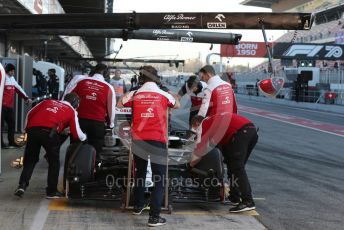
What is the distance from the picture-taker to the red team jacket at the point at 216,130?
6.72 meters

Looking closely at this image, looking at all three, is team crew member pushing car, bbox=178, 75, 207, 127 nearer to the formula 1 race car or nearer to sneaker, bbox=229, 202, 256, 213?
the formula 1 race car

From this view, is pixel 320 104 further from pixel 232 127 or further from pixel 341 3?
pixel 341 3

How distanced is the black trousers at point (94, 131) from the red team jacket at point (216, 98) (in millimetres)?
1680

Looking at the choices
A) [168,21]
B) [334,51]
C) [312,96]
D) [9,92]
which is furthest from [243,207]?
[334,51]

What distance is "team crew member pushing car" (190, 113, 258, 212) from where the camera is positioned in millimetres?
6738

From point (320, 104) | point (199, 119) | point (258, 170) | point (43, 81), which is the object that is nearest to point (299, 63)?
point (320, 104)

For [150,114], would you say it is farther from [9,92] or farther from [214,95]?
[9,92]

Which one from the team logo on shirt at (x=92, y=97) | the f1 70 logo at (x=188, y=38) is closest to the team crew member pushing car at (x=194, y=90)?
the f1 70 logo at (x=188, y=38)

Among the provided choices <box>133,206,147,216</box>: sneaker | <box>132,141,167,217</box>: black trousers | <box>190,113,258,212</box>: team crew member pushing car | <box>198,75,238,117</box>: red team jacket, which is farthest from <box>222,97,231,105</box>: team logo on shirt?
<box>133,206,147,216</box>: sneaker

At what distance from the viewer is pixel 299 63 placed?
5100 cm

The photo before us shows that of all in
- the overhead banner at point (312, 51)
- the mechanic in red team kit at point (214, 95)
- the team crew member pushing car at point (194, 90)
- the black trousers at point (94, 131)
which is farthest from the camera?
the overhead banner at point (312, 51)

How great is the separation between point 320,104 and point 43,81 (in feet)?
73.2

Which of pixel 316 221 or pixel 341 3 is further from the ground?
pixel 341 3

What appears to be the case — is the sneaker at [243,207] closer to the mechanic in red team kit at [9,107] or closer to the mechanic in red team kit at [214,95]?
the mechanic in red team kit at [214,95]
